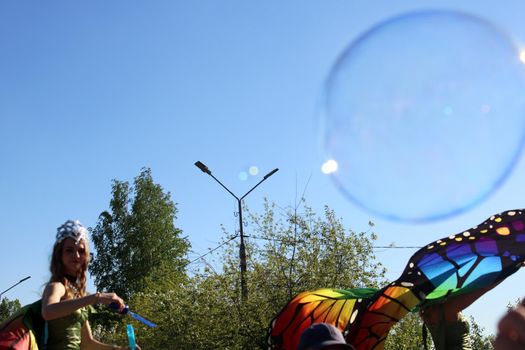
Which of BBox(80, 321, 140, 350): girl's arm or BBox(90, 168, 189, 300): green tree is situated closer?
BBox(80, 321, 140, 350): girl's arm

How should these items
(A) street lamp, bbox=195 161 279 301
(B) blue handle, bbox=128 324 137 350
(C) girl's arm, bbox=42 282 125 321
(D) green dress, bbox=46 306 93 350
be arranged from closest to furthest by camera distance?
(B) blue handle, bbox=128 324 137 350, (C) girl's arm, bbox=42 282 125 321, (D) green dress, bbox=46 306 93 350, (A) street lamp, bbox=195 161 279 301

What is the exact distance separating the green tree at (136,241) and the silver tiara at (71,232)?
2827cm

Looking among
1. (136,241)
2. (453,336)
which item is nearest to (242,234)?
(453,336)

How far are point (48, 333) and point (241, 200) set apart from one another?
488 inches

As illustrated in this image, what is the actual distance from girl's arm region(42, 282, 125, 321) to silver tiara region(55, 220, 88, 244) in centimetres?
35

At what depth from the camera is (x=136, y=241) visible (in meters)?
33.8

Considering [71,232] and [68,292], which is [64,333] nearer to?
[68,292]

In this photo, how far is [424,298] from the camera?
545cm

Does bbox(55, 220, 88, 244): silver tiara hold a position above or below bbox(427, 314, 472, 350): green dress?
above

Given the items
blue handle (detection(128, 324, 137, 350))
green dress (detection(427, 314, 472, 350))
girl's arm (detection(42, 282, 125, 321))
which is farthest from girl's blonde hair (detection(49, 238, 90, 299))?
green dress (detection(427, 314, 472, 350))

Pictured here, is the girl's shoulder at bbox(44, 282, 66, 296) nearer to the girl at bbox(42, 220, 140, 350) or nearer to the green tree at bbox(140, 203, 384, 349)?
the girl at bbox(42, 220, 140, 350)

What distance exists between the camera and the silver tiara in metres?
4.04

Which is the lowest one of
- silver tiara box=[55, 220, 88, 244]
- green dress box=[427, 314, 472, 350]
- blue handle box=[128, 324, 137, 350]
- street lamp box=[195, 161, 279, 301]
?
green dress box=[427, 314, 472, 350]

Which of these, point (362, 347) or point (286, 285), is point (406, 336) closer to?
point (286, 285)
